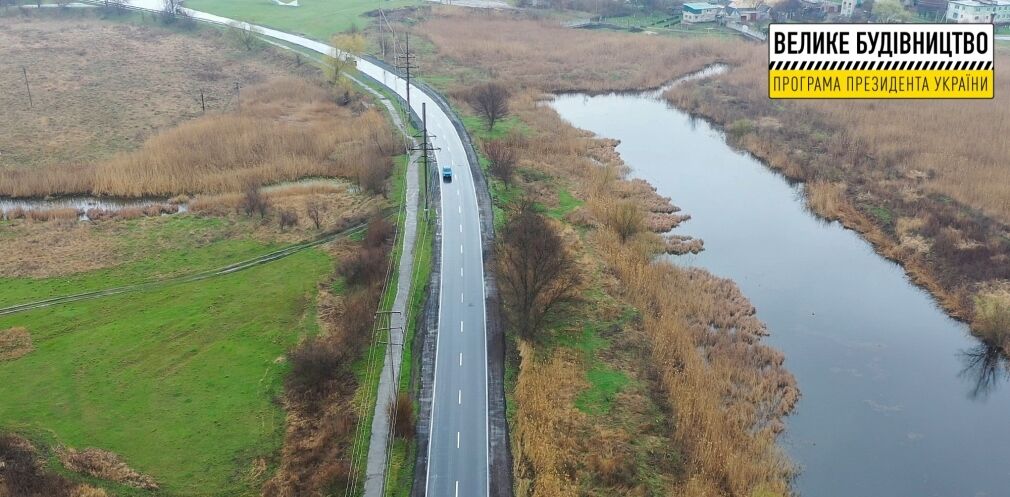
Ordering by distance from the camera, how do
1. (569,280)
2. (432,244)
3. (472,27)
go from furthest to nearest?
1. (472,27)
2. (432,244)
3. (569,280)

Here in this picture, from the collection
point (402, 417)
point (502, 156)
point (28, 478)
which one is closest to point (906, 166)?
point (502, 156)

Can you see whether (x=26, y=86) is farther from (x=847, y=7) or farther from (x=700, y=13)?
(x=847, y=7)

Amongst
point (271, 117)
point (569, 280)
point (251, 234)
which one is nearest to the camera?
point (569, 280)

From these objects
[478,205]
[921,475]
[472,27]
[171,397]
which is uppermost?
[472,27]

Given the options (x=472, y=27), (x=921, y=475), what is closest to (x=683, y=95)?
(x=472, y=27)

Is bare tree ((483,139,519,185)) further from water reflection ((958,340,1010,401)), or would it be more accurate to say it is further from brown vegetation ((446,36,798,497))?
water reflection ((958,340,1010,401))

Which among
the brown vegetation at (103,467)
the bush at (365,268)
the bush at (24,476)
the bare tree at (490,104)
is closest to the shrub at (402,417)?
the brown vegetation at (103,467)

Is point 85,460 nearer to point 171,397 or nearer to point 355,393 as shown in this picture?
point 171,397
